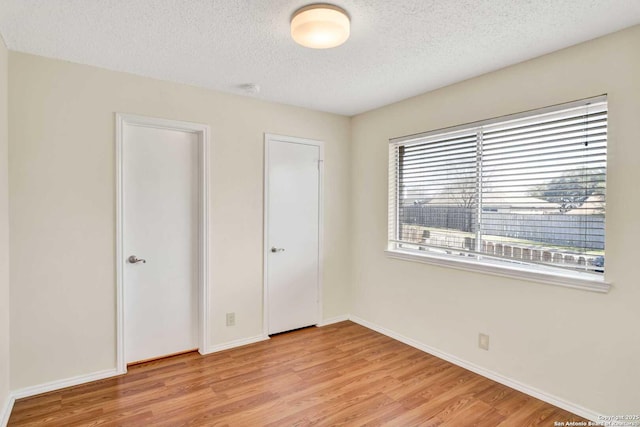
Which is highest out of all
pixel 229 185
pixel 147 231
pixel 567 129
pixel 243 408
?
pixel 567 129

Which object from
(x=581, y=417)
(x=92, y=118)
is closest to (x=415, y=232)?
(x=581, y=417)

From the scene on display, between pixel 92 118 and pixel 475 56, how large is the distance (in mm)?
2846

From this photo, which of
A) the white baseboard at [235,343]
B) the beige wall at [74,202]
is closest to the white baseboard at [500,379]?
the white baseboard at [235,343]

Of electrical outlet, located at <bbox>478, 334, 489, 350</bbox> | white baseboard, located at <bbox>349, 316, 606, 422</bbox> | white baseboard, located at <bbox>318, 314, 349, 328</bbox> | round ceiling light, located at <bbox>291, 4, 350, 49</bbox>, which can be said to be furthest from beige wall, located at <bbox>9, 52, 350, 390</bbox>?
electrical outlet, located at <bbox>478, 334, 489, 350</bbox>

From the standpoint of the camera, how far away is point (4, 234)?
2.22m

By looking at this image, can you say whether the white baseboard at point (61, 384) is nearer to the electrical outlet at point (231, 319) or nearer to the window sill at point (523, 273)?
the electrical outlet at point (231, 319)

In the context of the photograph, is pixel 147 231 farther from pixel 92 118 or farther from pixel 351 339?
pixel 351 339

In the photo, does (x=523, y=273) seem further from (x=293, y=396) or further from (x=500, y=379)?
(x=293, y=396)

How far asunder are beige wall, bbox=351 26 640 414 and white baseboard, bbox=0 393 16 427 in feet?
10.0

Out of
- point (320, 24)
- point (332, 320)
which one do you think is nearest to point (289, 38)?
point (320, 24)

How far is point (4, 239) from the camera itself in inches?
87.5

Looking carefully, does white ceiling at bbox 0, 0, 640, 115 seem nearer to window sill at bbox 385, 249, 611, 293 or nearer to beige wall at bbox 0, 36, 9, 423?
beige wall at bbox 0, 36, 9, 423

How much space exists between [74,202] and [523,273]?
3322 millimetres

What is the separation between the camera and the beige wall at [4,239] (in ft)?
7.08
